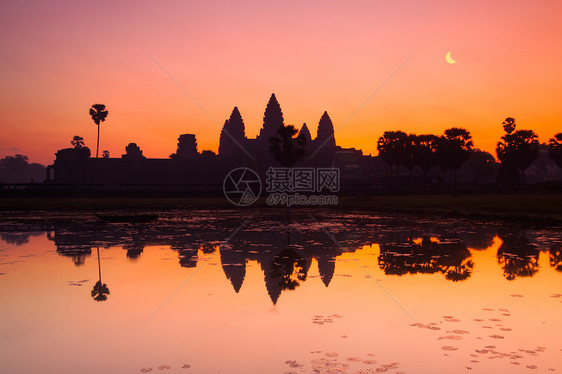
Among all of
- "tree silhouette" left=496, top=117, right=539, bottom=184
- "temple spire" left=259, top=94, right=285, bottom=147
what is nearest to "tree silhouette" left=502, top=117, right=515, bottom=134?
"tree silhouette" left=496, top=117, right=539, bottom=184

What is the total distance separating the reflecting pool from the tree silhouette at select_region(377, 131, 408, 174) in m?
82.7

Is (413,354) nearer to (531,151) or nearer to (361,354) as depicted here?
(361,354)

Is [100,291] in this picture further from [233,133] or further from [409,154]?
[233,133]

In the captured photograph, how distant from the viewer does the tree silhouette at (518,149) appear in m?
80.9

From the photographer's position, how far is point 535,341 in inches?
241

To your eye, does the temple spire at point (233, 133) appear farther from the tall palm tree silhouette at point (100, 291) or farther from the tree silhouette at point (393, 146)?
the tall palm tree silhouette at point (100, 291)

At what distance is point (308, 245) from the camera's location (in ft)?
50.5

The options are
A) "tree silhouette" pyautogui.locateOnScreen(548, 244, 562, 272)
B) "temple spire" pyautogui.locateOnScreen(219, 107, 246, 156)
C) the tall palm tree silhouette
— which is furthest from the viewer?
"temple spire" pyautogui.locateOnScreen(219, 107, 246, 156)

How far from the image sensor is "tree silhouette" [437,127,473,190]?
8125 centimetres

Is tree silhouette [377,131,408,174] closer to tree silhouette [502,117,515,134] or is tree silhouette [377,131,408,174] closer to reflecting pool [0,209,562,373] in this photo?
tree silhouette [502,117,515,134]

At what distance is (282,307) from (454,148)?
79.8 m

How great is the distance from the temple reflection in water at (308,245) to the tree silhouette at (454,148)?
62.1 m

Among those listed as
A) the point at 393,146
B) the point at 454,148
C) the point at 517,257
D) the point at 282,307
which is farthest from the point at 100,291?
the point at 393,146

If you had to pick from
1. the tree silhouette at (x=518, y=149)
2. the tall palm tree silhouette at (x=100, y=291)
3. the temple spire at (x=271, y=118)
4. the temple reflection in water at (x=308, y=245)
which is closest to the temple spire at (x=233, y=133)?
the temple spire at (x=271, y=118)
